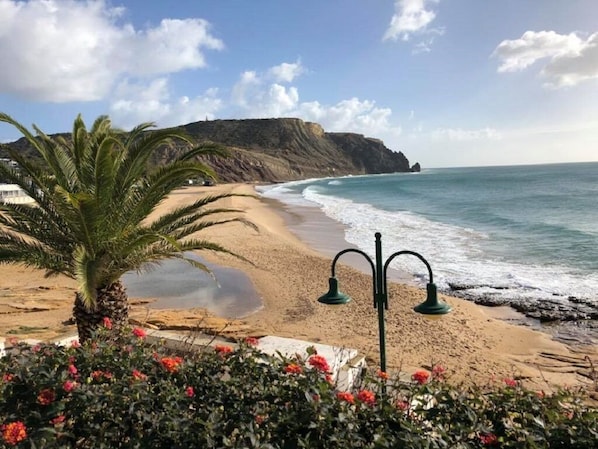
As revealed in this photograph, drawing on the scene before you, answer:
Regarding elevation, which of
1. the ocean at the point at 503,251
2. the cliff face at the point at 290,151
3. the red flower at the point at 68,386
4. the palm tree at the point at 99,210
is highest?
the cliff face at the point at 290,151

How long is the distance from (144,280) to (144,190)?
8493 mm

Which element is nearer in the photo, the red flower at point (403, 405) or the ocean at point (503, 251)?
the red flower at point (403, 405)

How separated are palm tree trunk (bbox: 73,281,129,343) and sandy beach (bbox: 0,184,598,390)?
199 centimetres

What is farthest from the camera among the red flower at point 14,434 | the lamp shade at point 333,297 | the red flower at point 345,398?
the lamp shade at point 333,297

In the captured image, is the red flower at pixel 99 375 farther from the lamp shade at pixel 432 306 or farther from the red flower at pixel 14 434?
the lamp shade at pixel 432 306

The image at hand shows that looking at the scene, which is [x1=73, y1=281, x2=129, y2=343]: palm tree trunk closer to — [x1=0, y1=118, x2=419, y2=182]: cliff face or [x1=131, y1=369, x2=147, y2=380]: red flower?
[x1=131, y1=369, x2=147, y2=380]: red flower

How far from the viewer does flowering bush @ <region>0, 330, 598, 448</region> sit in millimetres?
2410

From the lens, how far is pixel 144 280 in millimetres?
14391

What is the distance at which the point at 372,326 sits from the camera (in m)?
10.1

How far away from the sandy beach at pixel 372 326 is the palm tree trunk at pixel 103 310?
6.53 feet

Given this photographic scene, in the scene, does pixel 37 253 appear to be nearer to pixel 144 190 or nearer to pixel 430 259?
pixel 144 190

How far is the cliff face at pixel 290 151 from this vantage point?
112188mm

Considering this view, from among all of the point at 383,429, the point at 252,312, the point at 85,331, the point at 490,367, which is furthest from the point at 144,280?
the point at 383,429

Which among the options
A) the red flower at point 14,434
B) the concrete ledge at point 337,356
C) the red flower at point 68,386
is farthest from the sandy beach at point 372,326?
the red flower at point 14,434
